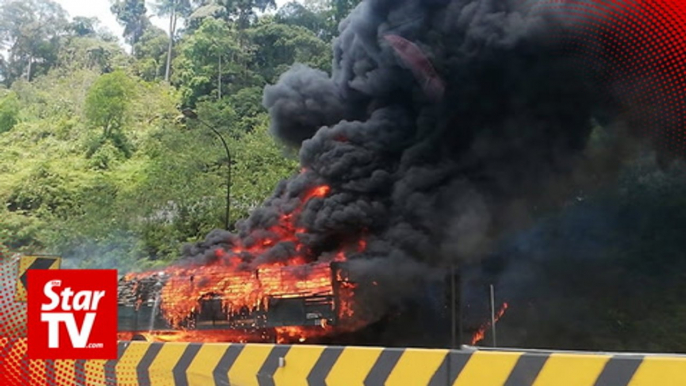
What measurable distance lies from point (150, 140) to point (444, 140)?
26.0 meters

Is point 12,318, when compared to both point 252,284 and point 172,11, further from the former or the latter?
point 172,11

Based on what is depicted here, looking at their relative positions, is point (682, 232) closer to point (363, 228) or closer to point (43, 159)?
point (363, 228)

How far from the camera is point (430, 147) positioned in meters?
13.6

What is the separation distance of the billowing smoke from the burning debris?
2 cm

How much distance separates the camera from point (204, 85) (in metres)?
40.7

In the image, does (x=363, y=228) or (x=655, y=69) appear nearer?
(x=655, y=69)

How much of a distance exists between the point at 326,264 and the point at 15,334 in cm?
645

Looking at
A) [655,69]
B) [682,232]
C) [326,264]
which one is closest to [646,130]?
[655,69]

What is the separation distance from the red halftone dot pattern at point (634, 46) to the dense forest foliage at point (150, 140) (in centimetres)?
715

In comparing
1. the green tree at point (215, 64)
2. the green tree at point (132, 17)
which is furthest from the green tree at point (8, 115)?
the green tree at point (132, 17)

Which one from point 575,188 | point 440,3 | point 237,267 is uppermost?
point 440,3

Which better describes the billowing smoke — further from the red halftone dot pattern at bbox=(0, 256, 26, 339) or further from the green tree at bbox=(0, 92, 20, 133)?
the green tree at bbox=(0, 92, 20, 133)

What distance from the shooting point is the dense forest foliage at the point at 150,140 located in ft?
94.5

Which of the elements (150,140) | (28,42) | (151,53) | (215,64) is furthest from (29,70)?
(150,140)
